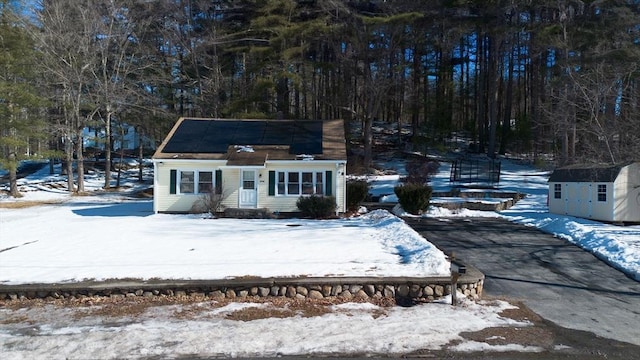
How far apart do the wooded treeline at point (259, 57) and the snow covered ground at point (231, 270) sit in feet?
41.6

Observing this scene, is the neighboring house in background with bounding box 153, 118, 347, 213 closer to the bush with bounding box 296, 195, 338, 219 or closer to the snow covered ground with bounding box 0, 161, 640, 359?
the bush with bounding box 296, 195, 338, 219

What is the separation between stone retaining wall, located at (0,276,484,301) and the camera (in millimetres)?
8023

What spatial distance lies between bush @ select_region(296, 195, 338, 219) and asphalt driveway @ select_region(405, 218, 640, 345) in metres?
4.15

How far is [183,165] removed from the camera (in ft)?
66.1

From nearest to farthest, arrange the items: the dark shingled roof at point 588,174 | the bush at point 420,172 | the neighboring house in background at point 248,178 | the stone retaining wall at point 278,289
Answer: the stone retaining wall at point 278,289 < the dark shingled roof at point 588,174 < the neighboring house in background at point 248,178 < the bush at point 420,172

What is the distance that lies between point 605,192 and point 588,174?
39.8 inches

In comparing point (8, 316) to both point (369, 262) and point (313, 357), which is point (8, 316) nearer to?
point (313, 357)

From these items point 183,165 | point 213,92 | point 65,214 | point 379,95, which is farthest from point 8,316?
point 379,95

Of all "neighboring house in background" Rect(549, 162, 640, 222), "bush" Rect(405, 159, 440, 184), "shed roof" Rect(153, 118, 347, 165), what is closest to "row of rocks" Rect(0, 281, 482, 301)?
"shed roof" Rect(153, 118, 347, 165)

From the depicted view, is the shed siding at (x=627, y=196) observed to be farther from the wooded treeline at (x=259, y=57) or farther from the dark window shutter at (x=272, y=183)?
the dark window shutter at (x=272, y=183)

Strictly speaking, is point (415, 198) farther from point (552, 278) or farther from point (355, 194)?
Result: point (552, 278)

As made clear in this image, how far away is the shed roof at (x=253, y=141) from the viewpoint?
20.3 meters

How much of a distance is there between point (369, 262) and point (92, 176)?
38.4 metres

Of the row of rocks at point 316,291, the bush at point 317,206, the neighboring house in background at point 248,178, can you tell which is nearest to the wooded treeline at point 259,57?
the neighboring house in background at point 248,178
